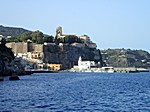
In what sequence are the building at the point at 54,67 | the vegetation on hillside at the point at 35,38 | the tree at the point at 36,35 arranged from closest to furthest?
the building at the point at 54,67, the vegetation on hillside at the point at 35,38, the tree at the point at 36,35

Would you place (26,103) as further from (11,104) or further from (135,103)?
(135,103)

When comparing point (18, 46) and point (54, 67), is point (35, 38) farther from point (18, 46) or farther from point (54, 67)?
point (54, 67)

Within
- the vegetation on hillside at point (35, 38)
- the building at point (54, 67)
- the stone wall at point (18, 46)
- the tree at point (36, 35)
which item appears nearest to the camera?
the building at point (54, 67)

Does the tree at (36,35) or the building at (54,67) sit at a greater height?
the tree at (36,35)

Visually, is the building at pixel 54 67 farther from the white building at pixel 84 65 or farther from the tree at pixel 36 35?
the tree at pixel 36 35

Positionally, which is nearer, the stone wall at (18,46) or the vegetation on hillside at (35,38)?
the stone wall at (18,46)

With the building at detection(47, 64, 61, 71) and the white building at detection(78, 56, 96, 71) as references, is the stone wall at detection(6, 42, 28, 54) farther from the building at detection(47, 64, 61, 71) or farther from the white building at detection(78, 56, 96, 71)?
the white building at detection(78, 56, 96, 71)

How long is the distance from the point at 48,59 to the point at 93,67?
21.0 meters

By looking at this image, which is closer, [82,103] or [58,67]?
[82,103]

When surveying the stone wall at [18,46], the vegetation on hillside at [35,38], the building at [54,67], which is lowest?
the building at [54,67]

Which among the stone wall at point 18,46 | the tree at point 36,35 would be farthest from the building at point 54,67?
the tree at point 36,35

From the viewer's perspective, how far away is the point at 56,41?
523 feet

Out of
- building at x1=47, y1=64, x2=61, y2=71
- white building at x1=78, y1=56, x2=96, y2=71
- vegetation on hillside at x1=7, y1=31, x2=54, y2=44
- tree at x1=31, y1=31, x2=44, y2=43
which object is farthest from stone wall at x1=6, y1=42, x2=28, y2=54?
white building at x1=78, y1=56, x2=96, y2=71

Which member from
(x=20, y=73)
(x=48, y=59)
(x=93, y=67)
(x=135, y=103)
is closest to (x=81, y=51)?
(x=93, y=67)
